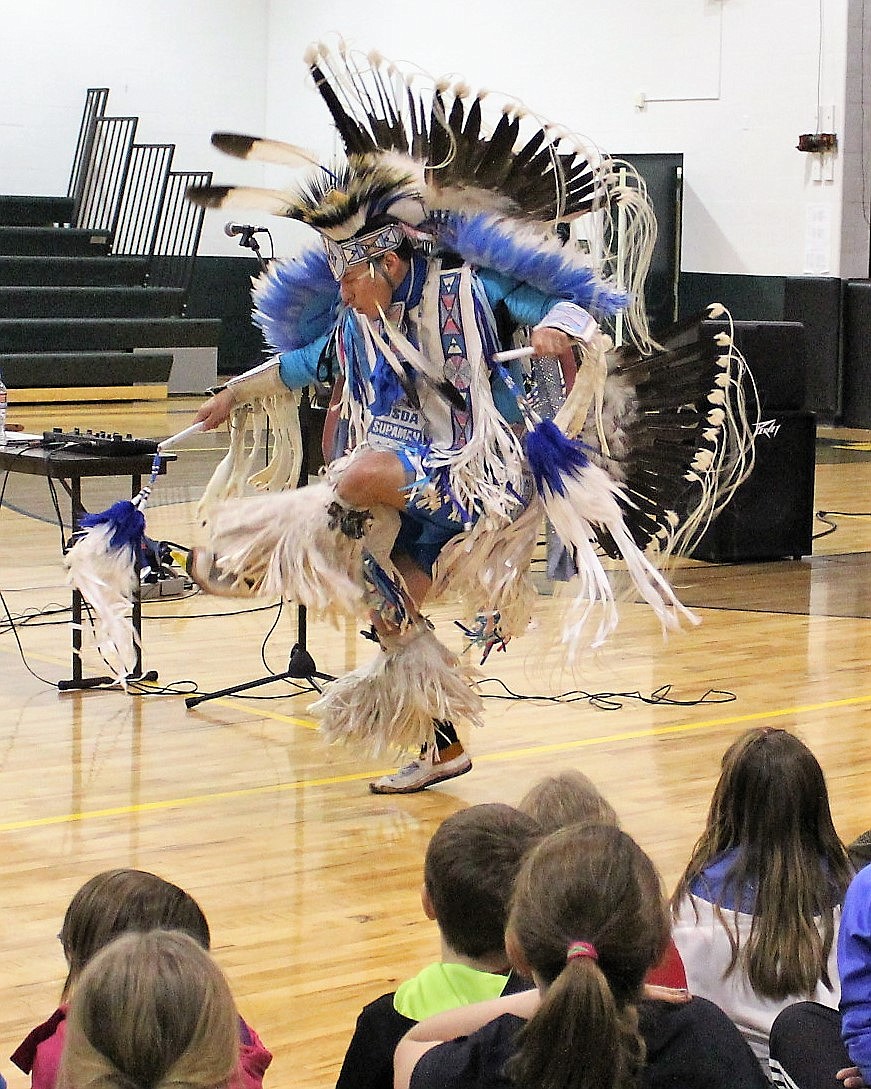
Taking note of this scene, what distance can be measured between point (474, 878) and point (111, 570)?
2.01m

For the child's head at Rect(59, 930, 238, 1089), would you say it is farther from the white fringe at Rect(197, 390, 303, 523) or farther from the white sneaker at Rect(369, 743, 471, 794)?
the white fringe at Rect(197, 390, 303, 523)

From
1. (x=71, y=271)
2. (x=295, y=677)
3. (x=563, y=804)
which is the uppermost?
(x=71, y=271)

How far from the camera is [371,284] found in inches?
154

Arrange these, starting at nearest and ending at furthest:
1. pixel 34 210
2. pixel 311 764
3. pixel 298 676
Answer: pixel 311 764, pixel 298 676, pixel 34 210

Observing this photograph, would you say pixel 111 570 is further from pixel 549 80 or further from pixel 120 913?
pixel 549 80

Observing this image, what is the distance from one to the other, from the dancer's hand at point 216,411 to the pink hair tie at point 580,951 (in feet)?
8.97

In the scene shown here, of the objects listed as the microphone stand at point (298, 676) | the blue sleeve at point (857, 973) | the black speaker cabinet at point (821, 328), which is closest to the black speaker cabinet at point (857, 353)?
the black speaker cabinet at point (821, 328)

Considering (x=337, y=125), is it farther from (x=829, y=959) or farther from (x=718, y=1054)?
(x=718, y=1054)

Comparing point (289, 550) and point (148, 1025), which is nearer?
point (148, 1025)

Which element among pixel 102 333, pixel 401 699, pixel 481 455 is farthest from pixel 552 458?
pixel 102 333

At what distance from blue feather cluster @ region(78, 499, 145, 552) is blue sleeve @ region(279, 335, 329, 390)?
549mm

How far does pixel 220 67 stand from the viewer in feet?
50.8

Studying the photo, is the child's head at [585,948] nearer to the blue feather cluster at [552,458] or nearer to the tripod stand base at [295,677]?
the blue feather cluster at [552,458]

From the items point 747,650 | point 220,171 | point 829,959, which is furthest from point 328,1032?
point 220,171
